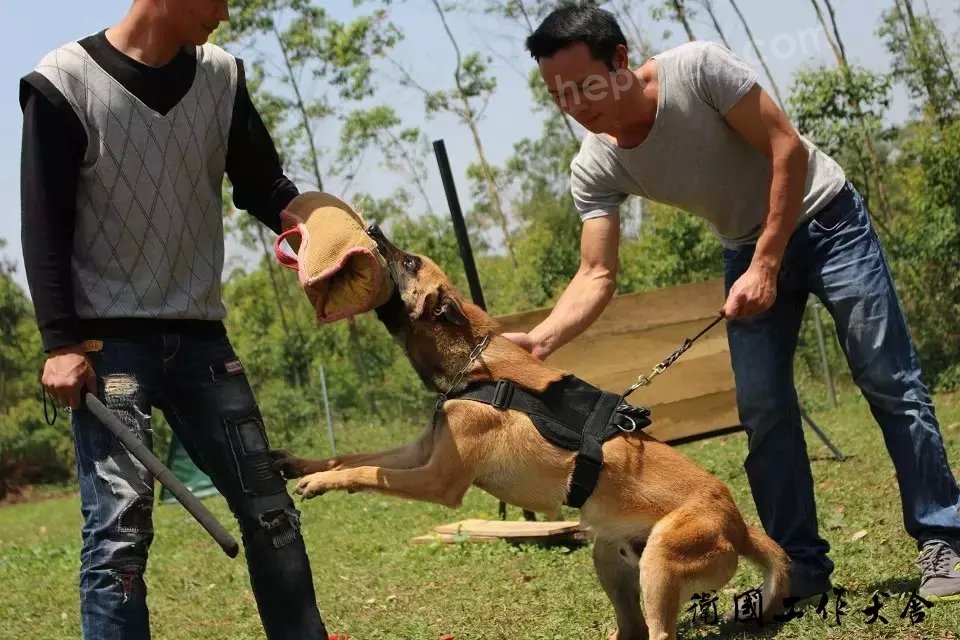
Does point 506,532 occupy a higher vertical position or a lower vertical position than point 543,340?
lower

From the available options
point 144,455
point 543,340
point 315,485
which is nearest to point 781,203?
point 543,340

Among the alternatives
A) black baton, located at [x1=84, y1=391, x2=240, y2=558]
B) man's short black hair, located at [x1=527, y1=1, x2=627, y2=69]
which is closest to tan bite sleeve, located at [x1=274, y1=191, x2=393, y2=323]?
black baton, located at [x1=84, y1=391, x2=240, y2=558]

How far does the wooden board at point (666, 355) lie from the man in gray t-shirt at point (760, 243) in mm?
4264

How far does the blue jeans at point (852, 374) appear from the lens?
405 cm

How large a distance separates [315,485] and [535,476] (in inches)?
33.3

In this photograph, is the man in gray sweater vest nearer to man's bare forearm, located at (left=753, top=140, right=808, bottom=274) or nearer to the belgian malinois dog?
the belgian malinois dog

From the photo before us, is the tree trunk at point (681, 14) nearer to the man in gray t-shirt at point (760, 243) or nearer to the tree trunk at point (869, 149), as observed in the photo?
the tree trunk at point (869, 149)

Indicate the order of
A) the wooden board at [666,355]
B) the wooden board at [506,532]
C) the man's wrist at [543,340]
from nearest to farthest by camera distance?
the man's wrist at [543,340] → the wooden board at [506,532] → the wooden board at [666,355]

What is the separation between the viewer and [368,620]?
16.7ft

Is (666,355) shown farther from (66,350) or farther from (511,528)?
(66,350)

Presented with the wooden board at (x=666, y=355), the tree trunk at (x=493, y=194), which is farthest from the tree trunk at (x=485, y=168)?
the wooden board at (x=666, y=355)

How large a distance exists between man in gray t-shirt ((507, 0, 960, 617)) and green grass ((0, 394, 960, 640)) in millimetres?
473

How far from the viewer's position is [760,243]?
12.9ft

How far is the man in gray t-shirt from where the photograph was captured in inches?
154
